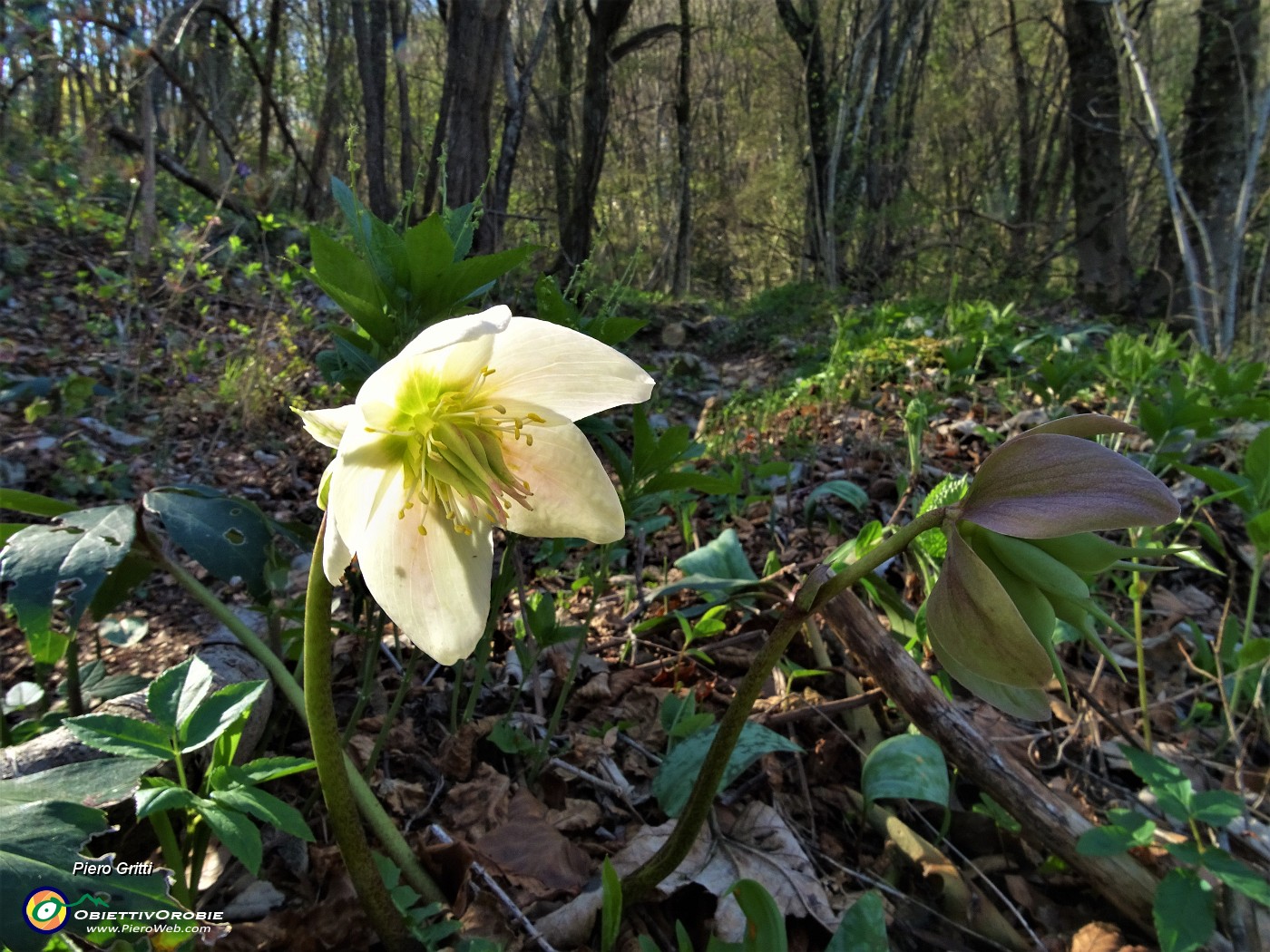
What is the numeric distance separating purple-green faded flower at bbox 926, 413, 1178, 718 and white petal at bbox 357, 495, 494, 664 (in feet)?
1.62

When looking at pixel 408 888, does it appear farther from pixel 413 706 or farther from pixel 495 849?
pixel 413 706

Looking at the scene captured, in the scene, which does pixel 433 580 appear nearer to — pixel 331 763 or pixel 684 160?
pixel 331 763

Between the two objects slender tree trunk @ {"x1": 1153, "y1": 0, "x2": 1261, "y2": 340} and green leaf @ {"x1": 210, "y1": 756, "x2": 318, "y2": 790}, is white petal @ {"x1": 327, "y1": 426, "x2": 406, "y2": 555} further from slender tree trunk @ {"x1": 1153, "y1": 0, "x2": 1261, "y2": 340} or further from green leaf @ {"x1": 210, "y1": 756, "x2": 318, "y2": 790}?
slender tree trunk @ {"x1": 1153, "y1": 0, "x2": 1261, "y2": 340}

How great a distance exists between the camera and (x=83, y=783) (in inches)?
30.7

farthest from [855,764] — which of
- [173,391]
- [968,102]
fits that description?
[968,102]

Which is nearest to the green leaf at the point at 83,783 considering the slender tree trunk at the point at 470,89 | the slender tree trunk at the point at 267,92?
the slender tree trunk at the point at 470,89

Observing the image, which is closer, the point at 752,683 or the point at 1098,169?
the point at 752,683

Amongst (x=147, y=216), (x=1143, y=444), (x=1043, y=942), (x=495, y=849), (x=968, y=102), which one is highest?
(x=968, y=102)

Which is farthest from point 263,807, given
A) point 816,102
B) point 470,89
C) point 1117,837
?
point 816,102

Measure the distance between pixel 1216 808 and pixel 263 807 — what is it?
1264 mm

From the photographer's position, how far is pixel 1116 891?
1.17m

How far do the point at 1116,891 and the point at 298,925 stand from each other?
1.18 metres

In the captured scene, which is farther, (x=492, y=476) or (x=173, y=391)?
(x=173, y=391)

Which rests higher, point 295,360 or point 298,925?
point 295,360
